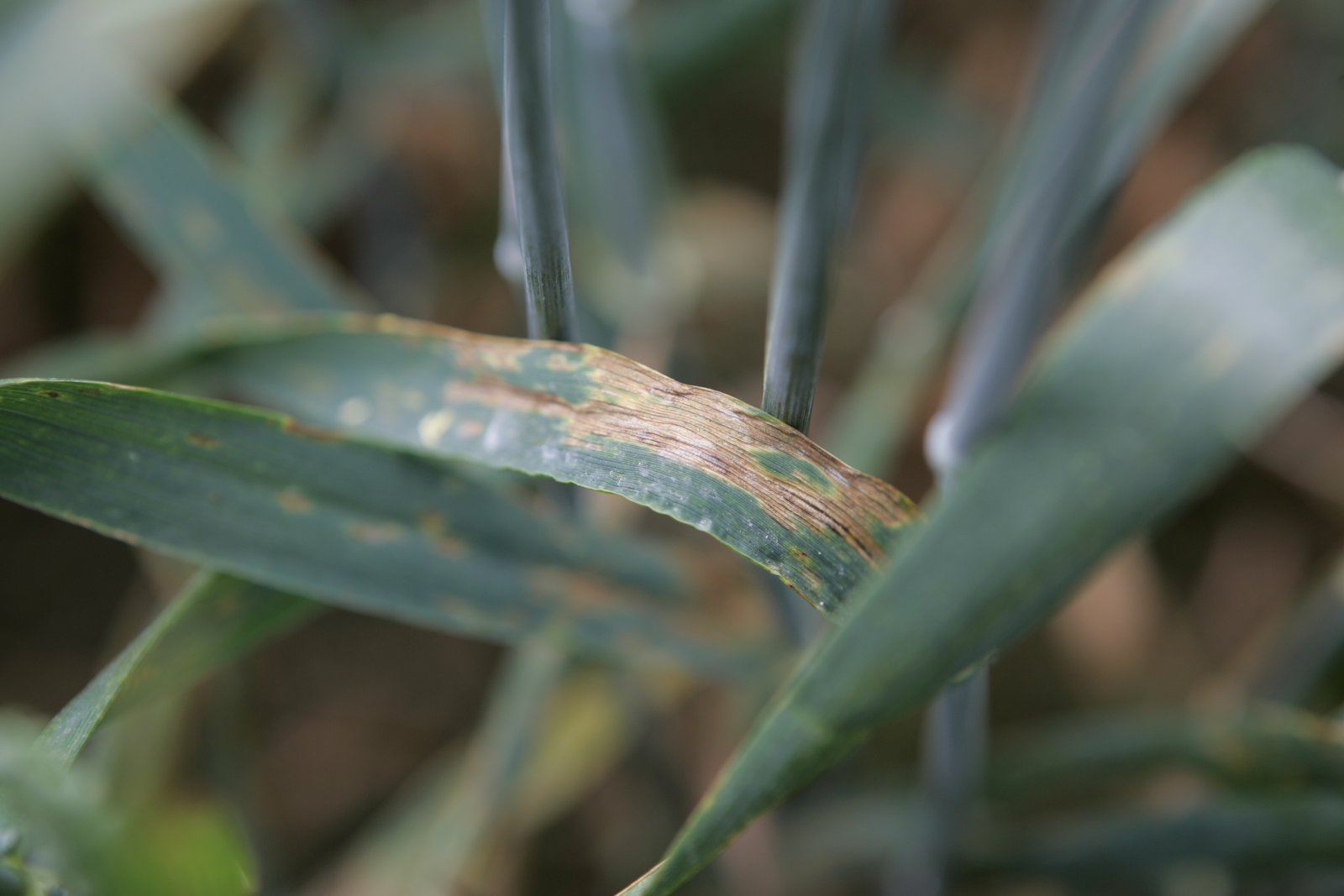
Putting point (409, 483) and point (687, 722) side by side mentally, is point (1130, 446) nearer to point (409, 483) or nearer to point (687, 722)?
point (409, 483)

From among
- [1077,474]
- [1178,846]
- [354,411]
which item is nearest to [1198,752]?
[1178,846]

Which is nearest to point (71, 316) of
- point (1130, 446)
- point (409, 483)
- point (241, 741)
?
point (241, 741)

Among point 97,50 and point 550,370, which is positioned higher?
point 97,50

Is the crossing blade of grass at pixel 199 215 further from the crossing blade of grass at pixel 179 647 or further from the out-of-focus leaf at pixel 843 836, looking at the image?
the out-of-focus leaf at pixel 843 836

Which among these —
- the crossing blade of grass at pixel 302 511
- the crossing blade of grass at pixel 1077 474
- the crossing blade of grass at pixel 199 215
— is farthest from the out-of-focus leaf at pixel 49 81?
the crossing blade of grass at pixel 1077 474

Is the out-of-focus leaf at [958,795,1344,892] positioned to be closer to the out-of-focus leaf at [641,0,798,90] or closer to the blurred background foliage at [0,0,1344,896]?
the blurred background foliage at [0,0,1344,896]

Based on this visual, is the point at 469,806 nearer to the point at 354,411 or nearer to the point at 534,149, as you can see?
the point at 354,411

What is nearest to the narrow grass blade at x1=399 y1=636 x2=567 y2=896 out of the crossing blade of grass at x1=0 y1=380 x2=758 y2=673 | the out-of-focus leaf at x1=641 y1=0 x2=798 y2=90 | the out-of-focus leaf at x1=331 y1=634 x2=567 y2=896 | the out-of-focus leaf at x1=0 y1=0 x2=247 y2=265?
the out-of-focus leaf at x1=331 y1=634 x2=567 y2=896
